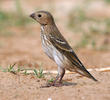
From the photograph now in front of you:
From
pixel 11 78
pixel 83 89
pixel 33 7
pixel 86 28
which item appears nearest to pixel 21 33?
pixel 86 28

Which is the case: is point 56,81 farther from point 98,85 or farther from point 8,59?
point 8,59

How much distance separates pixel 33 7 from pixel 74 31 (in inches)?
172

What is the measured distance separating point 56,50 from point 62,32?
22.8 ft

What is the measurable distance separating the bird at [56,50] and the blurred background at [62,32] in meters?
2.25

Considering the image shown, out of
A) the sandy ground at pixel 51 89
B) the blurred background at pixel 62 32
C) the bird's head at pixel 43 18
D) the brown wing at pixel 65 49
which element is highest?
the bird's head at pixel 43 18

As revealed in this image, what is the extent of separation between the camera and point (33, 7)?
697 inches

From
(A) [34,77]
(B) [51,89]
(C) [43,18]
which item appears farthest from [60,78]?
(C) [43,18]

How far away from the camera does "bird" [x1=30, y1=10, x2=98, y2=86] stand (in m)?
6.84

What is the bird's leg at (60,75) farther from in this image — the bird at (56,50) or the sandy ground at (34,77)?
the sandy ground at (34,77)

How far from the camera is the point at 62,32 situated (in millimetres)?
13820

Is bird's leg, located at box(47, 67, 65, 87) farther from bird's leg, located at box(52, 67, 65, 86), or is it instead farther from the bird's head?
the bird's head

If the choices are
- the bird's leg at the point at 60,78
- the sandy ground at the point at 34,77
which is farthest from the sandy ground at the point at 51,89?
the bird's leg at the point at 60,78

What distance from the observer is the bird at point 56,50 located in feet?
22.4

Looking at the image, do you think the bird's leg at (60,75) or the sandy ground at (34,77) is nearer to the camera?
the sandy ground at (34,77)
